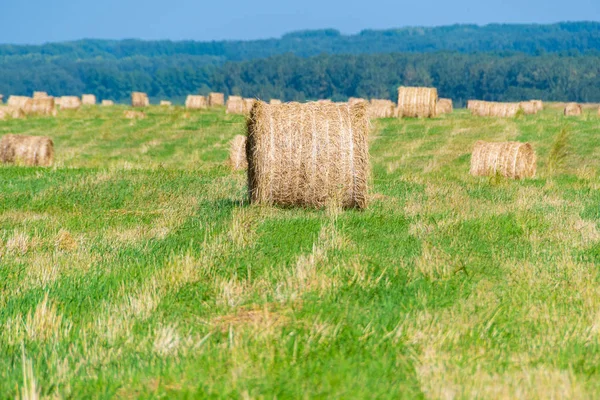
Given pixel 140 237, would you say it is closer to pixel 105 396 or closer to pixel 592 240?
pixel 592 240

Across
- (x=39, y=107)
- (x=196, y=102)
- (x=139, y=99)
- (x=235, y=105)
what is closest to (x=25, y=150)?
(x=39, y=107)

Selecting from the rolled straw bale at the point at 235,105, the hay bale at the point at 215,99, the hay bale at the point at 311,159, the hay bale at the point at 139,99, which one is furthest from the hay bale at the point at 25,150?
the hay bale at the point at 139,99

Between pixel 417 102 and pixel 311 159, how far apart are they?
27.8 m

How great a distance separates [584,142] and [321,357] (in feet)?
84.7

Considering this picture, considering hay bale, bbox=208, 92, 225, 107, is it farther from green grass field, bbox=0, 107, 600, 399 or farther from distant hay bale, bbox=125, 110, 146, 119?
green grass field, bbox=0, 107, 600, 399

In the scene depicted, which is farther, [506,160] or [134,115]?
[134,115]

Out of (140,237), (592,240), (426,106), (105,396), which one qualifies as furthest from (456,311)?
(426,106)

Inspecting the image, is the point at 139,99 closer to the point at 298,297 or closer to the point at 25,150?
the point at 25,150

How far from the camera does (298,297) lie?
6.92m

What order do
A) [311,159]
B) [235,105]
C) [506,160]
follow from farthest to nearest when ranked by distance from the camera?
[235,105]
[506,160]
[311,159]

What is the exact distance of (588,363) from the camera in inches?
222

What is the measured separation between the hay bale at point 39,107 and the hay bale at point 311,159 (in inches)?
1589

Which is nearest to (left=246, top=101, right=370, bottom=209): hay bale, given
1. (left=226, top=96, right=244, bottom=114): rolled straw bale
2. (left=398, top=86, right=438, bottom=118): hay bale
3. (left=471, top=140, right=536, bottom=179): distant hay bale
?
(left=471, top=140, right=536, bottom=179): distant hay bale

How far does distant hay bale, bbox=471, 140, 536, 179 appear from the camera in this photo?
2038 centimetres
